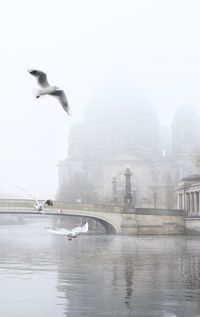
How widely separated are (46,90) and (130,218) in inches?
3141

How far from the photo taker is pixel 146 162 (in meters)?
191

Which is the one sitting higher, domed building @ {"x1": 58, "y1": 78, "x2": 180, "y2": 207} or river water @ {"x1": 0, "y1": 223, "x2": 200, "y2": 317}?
domed building @ {"x1": 58, "y1": 78, "x2": 180, "y2": 207}

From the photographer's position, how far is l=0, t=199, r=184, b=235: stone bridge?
289ft

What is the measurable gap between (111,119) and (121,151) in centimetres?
1340

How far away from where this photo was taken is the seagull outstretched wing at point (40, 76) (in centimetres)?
1422

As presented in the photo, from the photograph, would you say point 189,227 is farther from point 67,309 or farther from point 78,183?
point 67,309

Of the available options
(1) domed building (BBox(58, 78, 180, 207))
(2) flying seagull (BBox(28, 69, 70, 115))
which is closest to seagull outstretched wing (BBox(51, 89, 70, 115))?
(2) flying seagull (BBox(28, 69, 70, 115))

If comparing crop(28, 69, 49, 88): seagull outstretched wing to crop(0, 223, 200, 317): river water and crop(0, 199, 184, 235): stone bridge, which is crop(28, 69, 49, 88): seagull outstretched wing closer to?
crop(0, 223, 200, 317): river water

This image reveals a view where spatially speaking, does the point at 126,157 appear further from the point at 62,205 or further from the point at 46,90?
the point at 46,90

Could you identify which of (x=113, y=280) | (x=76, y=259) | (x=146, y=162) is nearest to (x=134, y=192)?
(x=146, y=162)

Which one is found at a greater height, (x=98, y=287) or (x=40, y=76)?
(x=40, y=76)

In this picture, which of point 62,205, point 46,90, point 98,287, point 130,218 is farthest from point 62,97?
point 130,218

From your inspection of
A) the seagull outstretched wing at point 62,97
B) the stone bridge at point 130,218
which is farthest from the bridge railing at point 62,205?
the seagull outstretched wing at point 62,97

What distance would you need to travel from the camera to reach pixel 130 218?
93438 millimetres
